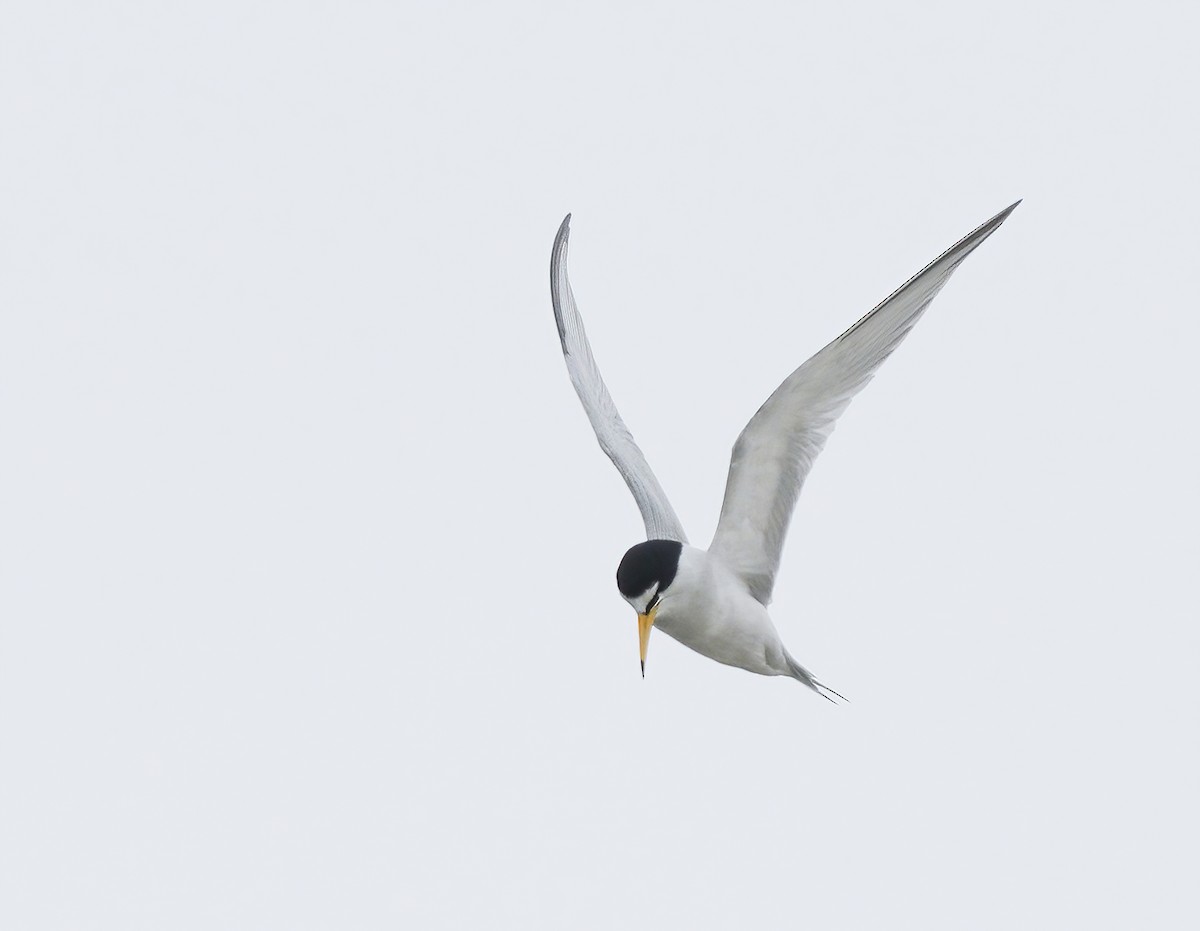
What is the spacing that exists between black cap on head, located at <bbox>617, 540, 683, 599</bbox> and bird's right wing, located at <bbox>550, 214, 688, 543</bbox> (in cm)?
71

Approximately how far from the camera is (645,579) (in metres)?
6.17

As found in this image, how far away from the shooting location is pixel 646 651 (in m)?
6.23

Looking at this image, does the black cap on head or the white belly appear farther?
the white belly

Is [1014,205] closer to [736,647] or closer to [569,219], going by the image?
[736,647]

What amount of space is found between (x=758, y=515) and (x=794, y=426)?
1.50 feet

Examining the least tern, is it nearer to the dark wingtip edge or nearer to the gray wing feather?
the gray wing feather

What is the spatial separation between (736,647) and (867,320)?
149 centimetres

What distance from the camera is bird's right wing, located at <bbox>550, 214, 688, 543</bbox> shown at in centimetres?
726

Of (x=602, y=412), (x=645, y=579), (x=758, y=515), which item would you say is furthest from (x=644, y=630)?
(x=602, y=412)

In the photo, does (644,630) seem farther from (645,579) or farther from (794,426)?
(794,426)

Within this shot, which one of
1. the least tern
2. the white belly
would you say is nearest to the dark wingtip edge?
the least tern

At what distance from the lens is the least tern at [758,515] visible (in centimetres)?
623

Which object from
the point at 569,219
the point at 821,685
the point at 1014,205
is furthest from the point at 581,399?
the point at 1014,205

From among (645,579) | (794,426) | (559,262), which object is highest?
(559,262)
